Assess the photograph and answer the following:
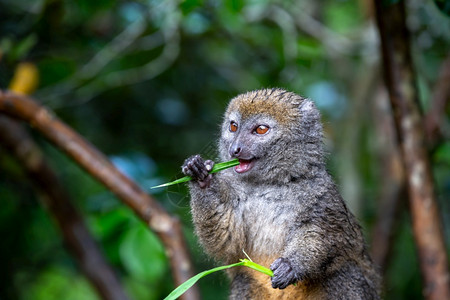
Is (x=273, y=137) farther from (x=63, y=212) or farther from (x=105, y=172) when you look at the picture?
(x=63, y=212)

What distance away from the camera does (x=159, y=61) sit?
20.8 ft

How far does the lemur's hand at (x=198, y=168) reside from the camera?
3684 millimetres

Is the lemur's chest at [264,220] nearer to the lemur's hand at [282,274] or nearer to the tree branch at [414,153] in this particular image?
the lemur's hand at [282,274]

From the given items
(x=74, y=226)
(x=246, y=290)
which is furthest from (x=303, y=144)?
(x=74, y=226)

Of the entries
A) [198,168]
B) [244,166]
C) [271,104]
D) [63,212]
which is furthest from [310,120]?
[63,212]

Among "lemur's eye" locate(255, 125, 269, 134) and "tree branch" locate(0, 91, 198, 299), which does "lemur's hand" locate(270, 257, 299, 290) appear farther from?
"tree branch" locate(0, 91, 198, 299)

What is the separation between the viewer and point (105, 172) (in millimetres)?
4668

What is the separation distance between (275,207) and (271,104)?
2.25 ft

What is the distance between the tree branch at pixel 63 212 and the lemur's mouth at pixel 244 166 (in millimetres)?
2104

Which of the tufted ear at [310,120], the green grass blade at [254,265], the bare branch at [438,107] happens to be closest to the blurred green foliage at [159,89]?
the bare branch at [438,107]

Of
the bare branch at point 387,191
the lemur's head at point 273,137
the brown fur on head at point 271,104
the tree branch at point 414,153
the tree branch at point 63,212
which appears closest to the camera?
the lemur's head at point 273,137

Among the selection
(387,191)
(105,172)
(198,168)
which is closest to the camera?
(198,168)

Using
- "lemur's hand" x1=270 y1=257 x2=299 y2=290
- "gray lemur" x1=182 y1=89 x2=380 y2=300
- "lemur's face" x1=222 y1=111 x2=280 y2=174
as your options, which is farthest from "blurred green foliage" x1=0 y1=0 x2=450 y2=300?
"lemur's hand" x1=270 y1=257 x2=299 y2=290

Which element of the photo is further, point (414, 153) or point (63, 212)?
point (63, 212)
